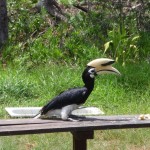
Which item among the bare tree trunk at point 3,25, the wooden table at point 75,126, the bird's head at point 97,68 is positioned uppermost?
the bare tree trunk at point 3,25

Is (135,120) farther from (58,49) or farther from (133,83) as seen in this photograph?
(58,49)

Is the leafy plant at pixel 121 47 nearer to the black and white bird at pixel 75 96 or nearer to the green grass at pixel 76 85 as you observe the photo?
the green grass at pixel 76 85

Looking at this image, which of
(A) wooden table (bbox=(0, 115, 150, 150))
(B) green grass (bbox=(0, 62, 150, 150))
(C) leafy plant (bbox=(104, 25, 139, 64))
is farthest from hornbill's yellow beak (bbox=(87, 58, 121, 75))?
(C) leafy plant (bbox=(104, 25, 139, 64))

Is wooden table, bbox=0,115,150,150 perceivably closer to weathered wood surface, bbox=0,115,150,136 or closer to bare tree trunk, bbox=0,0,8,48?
weathered wood surface, bbox=0,115,150,136

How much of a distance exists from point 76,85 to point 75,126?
12.9ft

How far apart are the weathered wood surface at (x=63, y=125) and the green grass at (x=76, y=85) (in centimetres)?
152

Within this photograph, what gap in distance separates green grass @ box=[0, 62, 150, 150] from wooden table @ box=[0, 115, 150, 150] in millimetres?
1467

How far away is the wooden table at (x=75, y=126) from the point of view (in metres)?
4.10

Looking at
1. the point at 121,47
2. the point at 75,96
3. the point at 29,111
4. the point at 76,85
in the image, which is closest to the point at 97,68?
the point at 75,96

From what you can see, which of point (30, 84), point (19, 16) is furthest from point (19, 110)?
point (19, 16)

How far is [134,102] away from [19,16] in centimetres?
440

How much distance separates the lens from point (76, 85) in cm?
813

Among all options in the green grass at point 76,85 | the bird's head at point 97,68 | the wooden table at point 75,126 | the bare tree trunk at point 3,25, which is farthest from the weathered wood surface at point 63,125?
the bare tree trunk at point 3,25

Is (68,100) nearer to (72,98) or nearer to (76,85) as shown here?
(72,98)
